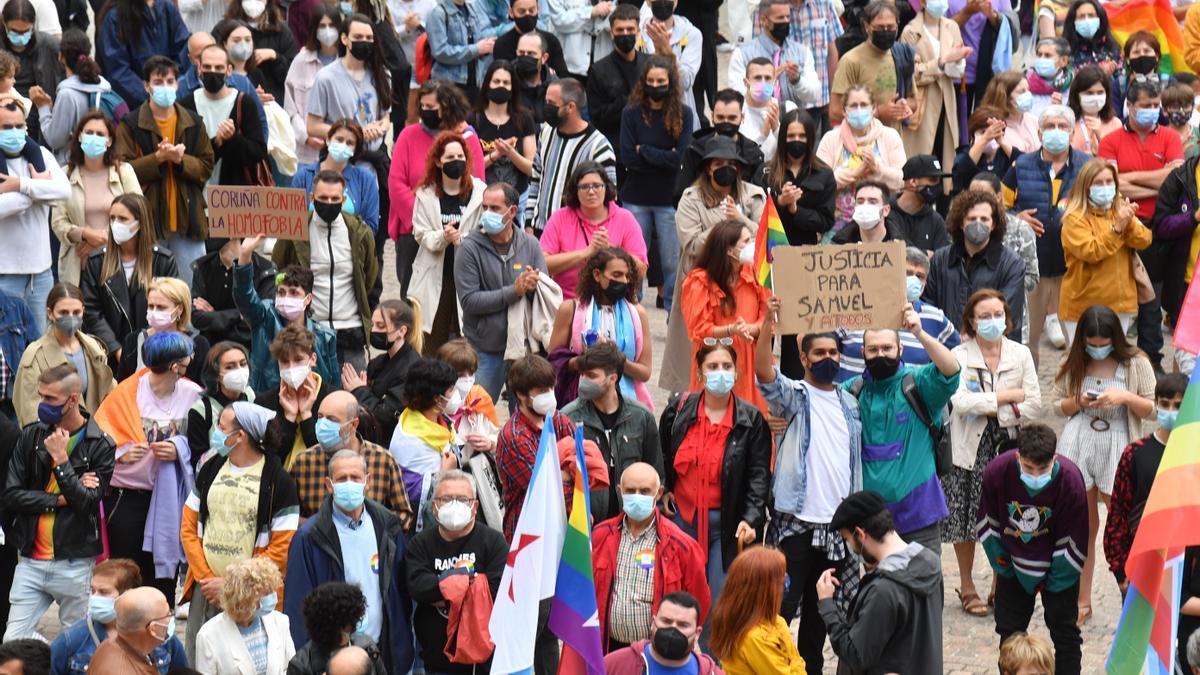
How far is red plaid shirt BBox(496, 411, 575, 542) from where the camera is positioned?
10992 mm

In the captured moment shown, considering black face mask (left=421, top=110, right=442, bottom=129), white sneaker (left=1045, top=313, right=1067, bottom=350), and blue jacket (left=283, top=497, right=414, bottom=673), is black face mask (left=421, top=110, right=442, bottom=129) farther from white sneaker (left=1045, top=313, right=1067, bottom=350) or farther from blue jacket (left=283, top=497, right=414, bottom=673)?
blue jacket (left=283, top=497, right=414, bottom=673)

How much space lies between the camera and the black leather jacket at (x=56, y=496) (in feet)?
36.8

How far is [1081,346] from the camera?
1232 cm

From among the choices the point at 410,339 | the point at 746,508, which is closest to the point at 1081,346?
the point at 746,508

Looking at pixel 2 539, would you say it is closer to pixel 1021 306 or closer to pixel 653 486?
pixel 653 486

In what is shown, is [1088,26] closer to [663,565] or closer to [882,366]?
[882,366]

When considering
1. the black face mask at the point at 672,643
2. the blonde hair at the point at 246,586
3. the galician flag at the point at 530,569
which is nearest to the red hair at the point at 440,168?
the galician flag at the point at 530,569

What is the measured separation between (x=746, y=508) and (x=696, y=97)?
27.8 feet

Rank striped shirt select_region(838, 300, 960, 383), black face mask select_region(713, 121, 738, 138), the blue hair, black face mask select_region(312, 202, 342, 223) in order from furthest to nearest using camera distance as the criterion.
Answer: black face mask select_region(713, 121, 738, 138)
black face mask select_region(312, 202, 342, 223)
striped shirt select_region(838, 300, 960, 383)
the blue hair

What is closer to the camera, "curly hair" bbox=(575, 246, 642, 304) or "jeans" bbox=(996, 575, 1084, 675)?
"jeans" bbox=(996, 575, 1084, 675)

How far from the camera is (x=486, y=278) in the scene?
1335cm

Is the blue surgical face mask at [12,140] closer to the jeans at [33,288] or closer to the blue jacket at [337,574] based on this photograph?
the jeans at [33,288]

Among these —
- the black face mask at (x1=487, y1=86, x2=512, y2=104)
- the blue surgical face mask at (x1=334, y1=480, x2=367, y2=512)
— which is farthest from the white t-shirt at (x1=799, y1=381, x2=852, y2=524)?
the black face mask at (x1=487, y1=86, x2=512, y2=104)

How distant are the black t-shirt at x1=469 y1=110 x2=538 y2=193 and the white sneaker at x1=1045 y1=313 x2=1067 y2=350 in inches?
164
